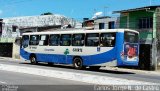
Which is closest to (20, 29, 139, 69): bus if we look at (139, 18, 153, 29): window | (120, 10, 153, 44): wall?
(120, 10, 153, 44): wall

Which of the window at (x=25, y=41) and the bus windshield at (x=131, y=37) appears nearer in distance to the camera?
the bus windshield at (x=131, y=37)

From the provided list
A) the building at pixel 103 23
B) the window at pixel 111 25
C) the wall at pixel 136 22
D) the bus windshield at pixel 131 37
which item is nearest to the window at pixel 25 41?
the bus windshield at pixel 131 37

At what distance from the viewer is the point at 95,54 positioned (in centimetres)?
2834

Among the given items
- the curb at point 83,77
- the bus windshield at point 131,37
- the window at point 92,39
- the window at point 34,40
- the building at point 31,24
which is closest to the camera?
the curb at point 83,77

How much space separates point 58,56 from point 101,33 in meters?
5.79

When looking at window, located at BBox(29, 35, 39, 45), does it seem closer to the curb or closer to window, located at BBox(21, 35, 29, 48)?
window, located at BBox(21, 35, 29, 48)

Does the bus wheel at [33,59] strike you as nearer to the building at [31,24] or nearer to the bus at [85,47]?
the bus at [85,47]

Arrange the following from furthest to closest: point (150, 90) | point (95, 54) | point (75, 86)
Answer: point (95, 54) < point (75, 86) < point (150, 90)

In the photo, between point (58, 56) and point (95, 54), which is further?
point (58, 56)

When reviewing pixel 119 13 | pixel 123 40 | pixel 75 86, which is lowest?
pixel 75 86

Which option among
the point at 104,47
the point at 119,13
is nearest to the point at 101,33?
the point at 104,47

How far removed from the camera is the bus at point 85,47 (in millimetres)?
26641

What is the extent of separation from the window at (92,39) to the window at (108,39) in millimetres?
586

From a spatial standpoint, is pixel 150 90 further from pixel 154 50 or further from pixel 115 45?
pixel 154 50
